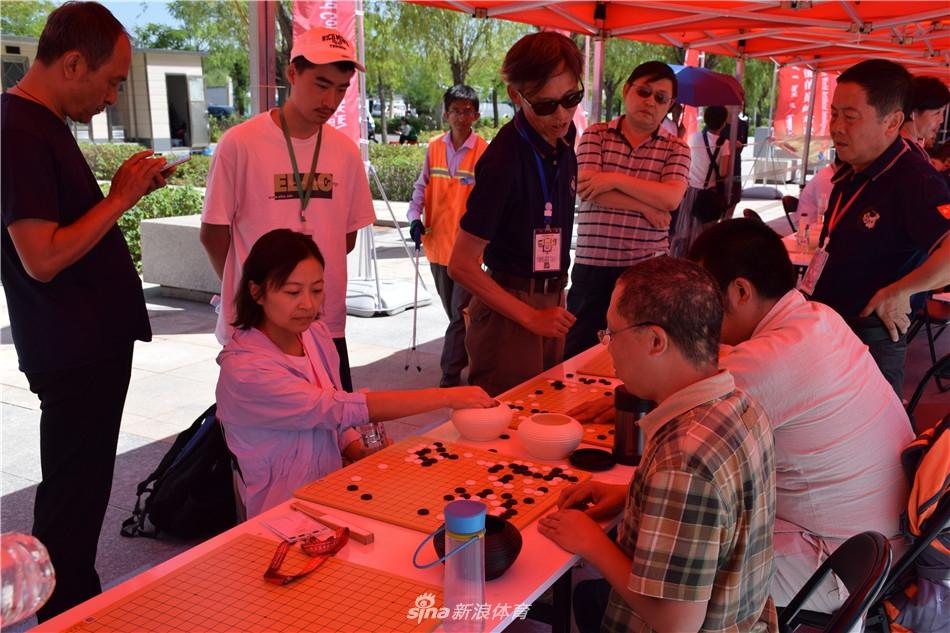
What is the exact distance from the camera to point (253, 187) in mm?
2756

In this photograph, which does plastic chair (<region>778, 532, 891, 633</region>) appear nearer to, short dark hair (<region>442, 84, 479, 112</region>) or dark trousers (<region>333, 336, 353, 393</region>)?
dark trousers (<region>333, 336, 353, 393</region>)

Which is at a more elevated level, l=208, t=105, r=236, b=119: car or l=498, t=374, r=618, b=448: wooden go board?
l=208, t=105, r=236, b=119: car

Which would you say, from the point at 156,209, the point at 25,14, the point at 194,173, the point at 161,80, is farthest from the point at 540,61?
the point at 161,80

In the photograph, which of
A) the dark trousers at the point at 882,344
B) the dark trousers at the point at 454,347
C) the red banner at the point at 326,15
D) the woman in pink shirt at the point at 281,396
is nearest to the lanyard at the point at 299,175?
the woman in pink shirt at the point at 281,396

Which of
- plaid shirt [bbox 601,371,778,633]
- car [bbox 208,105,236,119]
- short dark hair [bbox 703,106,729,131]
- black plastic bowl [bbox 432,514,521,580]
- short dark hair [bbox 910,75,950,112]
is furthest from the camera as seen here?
car [bbox 208,105,236,119]

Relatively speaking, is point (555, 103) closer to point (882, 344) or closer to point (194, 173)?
point (882, 344)

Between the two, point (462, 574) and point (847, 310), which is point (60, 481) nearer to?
point (462, 574)

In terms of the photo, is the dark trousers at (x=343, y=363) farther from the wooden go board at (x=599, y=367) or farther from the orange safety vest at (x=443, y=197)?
the orange safety vest at (x=443, y=197)

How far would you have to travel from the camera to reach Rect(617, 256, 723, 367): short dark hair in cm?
135

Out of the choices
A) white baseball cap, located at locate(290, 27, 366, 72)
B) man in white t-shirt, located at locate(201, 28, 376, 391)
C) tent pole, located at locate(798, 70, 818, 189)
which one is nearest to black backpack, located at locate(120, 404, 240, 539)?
man in white t-shirt, located at locate(201, 28, 376, 391)

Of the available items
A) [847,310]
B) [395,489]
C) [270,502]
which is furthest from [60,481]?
[847,310]

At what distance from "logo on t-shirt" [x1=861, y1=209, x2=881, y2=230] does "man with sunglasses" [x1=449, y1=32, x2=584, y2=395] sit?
38.6 inches

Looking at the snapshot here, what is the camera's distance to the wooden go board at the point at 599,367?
2.70 meters

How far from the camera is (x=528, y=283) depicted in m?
2.59
